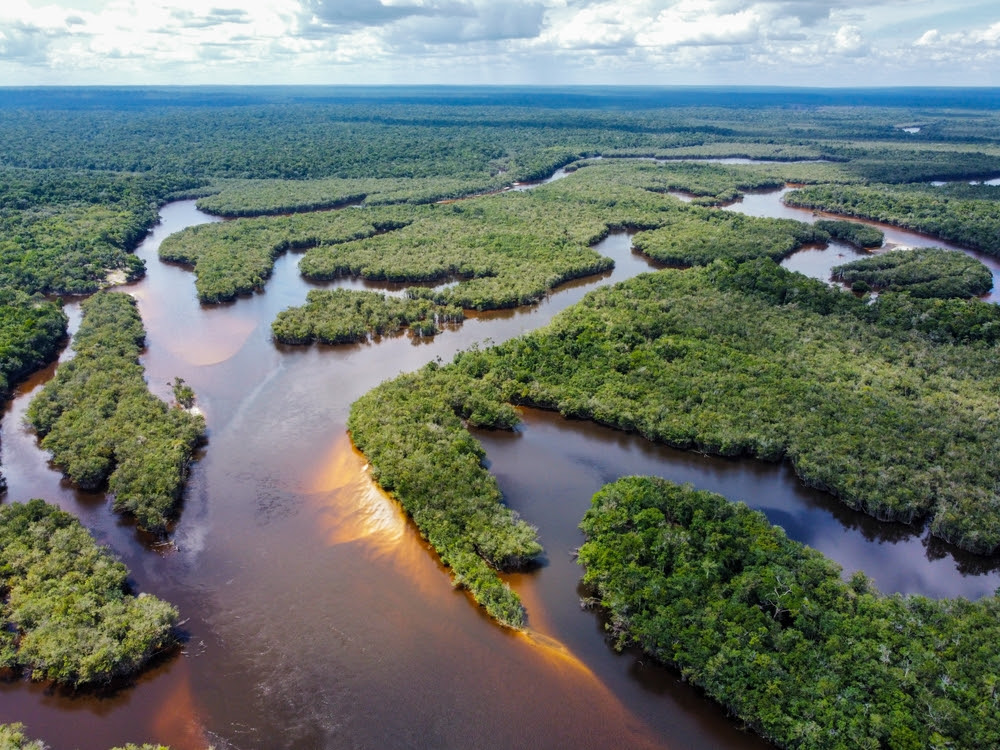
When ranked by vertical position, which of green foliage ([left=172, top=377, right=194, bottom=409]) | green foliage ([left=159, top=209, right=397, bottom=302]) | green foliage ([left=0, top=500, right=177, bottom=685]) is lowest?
green foliage ([left=172, top=377, right=194, bottom=409])

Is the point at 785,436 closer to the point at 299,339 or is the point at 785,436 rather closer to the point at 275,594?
the point at 275,594

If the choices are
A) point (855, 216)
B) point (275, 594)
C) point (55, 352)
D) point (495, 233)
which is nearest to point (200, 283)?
point (55, 352)

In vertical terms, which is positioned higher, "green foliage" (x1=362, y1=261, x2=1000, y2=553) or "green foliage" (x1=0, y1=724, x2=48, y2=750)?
"green foliage" (x1=362, y1=261, x2=1000, y2=553)

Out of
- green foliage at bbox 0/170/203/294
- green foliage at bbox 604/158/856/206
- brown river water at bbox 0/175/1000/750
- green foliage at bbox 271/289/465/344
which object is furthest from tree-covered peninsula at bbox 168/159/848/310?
brown river water at bbox 0/175/1000/750

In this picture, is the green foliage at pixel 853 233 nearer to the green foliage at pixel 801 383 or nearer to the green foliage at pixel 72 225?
the green foliage at pixel 801 383

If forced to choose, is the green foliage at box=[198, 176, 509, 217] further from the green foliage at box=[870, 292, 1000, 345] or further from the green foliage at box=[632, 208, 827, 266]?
the green foliage at box=[870, 292, 1000, 345]

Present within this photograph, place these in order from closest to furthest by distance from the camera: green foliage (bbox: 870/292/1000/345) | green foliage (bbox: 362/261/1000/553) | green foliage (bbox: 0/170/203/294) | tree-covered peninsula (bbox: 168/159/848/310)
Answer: green foliage (bbox: 362/261/1000/553)
green foliage (bbox: 870/292/1000/345)
green foliage (bbox: 0/170/203/294)
tree-covered peninsula (bbox: 168/159/848/310)

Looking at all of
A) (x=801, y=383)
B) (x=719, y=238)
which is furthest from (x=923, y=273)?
(x=801, y=383)

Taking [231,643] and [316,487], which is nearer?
[231,643]
